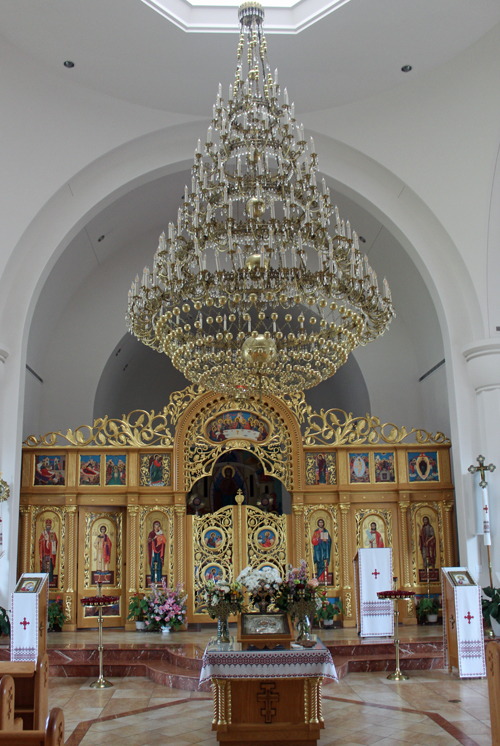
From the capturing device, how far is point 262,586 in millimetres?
6426

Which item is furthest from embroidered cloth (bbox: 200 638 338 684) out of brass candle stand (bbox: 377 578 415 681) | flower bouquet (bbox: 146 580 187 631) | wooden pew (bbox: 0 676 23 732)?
flower bouquet (bbox: 146 580 187 631)

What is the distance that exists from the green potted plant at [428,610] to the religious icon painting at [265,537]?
2.53 meters

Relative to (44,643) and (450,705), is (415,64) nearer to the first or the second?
(450,705)

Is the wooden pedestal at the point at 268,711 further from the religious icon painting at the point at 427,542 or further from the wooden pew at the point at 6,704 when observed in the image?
the religious icon painting at the point at 427,542

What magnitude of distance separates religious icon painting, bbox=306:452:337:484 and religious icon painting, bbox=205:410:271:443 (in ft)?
2.84

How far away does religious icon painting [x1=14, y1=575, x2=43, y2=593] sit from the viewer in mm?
8445

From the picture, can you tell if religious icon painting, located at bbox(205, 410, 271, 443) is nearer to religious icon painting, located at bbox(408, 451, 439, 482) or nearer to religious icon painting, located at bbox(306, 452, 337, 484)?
religious icon painting, located at bbox(306, 452, 337, 484)

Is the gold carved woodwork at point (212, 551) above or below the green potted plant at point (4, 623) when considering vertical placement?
above

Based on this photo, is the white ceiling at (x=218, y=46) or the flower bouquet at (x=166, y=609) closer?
the white ceiling at (x=218, y=46)

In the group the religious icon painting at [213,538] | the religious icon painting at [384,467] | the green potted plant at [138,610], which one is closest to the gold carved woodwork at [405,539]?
the religious icon painting at [384,467]

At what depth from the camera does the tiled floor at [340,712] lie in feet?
20.0

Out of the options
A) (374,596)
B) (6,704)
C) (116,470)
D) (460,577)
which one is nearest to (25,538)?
(116,470)

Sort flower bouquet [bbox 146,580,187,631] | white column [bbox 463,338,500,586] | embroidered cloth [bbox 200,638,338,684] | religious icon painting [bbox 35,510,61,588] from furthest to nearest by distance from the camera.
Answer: religious icon painting [bbox 35,510,61,588] < flower bouquet [bbox 146,580,187,631] < white column [bbox 463,338,500,586] < embroidered cloth [bbox 200,638,338,684]

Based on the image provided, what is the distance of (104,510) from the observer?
1147cm
